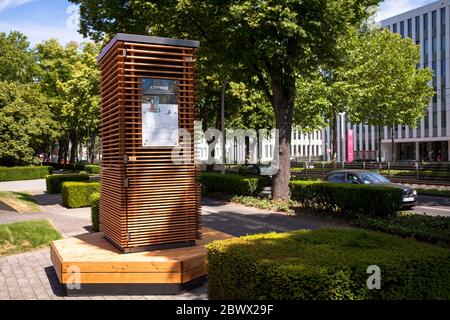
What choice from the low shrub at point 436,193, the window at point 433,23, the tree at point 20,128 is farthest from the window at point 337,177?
the window at point 433,23

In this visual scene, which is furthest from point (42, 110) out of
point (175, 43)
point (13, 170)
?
point (175, 43)

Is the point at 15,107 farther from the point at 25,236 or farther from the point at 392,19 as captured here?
the point at 392,19

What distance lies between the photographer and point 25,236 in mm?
11047

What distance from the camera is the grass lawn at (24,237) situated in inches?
405

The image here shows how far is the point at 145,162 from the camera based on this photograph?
738cm

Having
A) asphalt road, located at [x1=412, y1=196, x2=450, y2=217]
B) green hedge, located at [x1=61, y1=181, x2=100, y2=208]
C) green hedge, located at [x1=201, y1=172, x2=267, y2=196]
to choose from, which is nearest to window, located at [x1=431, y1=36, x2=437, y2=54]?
asphalt road, located at [x1=412, y1=196, x2=450, y2=217]

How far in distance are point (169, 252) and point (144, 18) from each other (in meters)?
12.1

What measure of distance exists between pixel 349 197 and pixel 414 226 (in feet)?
10.7

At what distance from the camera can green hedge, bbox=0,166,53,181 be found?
37.1 meters

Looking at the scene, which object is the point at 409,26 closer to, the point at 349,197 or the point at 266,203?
the point at 266,203

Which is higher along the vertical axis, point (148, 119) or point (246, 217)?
point (148, 119)

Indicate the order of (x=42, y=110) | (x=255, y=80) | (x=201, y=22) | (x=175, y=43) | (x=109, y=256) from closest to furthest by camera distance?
(x=109, y=256) < (x=175, y=43) < (x=201, y=22) < (x=255, y=80) < (x=42, y=110)

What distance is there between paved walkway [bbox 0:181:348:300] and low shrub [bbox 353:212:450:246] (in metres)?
1.58

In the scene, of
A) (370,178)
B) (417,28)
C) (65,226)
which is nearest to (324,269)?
(65,226)
